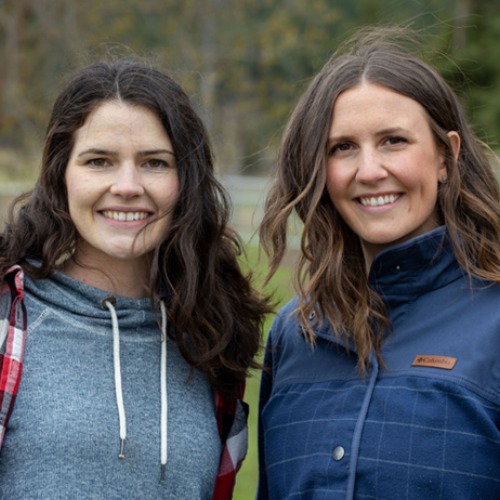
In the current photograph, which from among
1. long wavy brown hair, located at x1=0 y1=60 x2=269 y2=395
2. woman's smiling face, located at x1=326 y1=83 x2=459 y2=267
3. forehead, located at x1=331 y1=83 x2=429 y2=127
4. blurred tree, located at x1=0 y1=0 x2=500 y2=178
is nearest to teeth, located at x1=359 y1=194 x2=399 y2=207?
woman's smiling face, located at x1=326 y1=83 x2=459 y2=267

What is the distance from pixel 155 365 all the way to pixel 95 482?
458 millimetres

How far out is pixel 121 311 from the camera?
318 centimetres

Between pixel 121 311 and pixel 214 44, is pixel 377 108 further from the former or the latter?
pixel 214 44

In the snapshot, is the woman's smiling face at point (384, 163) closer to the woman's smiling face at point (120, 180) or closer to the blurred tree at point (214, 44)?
the woman's smiling face at point (120, 180)

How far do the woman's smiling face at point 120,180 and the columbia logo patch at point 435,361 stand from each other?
94cm

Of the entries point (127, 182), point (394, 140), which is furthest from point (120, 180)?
point (394, 140)

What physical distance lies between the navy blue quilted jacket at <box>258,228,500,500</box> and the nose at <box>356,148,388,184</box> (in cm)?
22

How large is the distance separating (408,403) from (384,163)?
70cm

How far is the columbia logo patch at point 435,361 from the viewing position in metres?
2.75

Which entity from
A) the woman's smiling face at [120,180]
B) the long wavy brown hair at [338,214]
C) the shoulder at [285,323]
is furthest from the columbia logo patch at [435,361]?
the woman's smiling face at [120,180]

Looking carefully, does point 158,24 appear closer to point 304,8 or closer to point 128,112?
point 304,8

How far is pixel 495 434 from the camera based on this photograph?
8.68 ft

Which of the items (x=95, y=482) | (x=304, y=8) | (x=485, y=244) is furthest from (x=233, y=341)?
(x=304, y=8)

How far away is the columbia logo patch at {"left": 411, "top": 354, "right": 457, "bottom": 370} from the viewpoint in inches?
108
